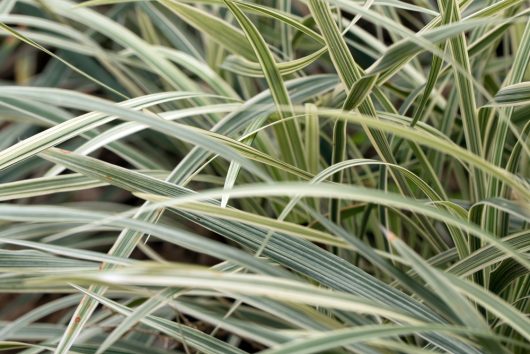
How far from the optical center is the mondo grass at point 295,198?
0.66m

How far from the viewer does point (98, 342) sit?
1.21 meters

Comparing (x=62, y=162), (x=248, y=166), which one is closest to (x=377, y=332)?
(x=248, y=166)

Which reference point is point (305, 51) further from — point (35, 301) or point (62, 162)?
point (62, 162)

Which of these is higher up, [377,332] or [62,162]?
[62,162]

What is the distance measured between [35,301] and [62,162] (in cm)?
96

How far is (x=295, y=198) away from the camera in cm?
77

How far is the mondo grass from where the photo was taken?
2.15 ft

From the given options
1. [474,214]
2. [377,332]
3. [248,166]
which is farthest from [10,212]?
[474,214]

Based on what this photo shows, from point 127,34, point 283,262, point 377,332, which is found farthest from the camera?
point 127,34

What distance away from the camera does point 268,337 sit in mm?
724

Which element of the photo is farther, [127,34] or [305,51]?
[305,51]

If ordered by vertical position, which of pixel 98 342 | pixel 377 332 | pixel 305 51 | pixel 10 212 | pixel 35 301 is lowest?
pixel 377 332

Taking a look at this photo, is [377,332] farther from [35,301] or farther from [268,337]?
[35,301]

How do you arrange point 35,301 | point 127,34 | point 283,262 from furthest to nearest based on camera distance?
1. point 35,301
2. point 127,34
3. point 283,262
